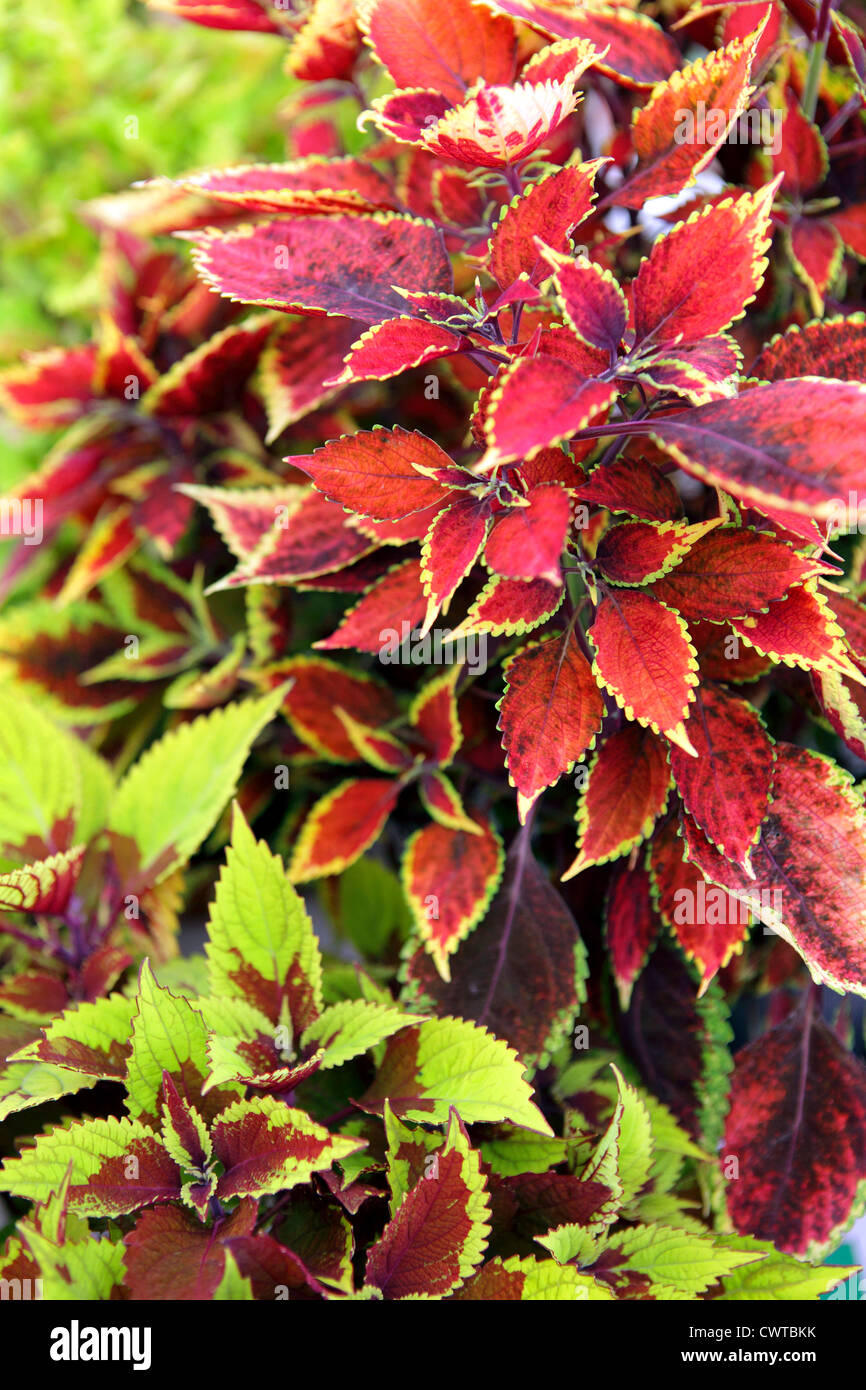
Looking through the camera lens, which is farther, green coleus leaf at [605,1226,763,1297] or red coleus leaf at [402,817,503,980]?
red coleus leaf at [402,817,503,980]

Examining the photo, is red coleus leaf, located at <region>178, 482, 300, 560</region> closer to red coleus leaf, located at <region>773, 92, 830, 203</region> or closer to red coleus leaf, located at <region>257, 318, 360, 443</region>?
red coleus leaf, located at <region>257, 318, 360, 443</region>

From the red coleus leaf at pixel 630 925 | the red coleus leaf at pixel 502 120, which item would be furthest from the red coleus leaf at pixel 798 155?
the red coleus leaf at pixel 630 925

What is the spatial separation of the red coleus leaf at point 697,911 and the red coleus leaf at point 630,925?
37mm

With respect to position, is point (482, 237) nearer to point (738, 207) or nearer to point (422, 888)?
point (738, 207)

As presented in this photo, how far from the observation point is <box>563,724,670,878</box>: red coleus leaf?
0.52 m

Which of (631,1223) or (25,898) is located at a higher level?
(25,898)

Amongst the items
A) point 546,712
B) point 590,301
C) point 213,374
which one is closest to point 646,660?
point 546,712

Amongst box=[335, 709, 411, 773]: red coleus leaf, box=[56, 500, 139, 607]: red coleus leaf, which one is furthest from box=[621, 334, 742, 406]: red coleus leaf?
box=[56, 500, 139, 607]: red coleus leaf

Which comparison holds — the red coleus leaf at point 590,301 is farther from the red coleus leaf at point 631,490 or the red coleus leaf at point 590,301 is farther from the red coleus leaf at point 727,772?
the red coleus leaf at point 727,772

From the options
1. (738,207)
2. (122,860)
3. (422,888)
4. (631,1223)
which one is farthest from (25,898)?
(738,207)

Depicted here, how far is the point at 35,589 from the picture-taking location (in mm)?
1082

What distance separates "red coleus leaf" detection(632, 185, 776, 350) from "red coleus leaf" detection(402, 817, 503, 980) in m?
0.31

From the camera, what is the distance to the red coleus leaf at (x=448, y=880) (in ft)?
1.93
